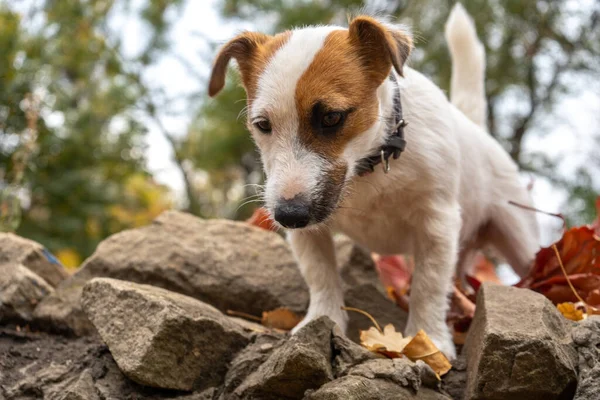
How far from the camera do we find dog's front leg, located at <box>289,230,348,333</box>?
3193mm

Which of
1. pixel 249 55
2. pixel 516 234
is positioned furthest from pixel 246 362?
pixel 516 234

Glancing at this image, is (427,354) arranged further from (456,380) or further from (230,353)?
(230,353)

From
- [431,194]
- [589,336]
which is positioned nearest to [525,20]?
[431,194]

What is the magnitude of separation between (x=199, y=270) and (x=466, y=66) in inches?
85.9

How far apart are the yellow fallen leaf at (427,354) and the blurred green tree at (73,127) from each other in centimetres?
270

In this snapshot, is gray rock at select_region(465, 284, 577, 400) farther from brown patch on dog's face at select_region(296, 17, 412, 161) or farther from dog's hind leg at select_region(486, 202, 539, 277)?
dog's hind leg at select_region(486, 202, 539, 277)

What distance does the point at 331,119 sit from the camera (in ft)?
8.48

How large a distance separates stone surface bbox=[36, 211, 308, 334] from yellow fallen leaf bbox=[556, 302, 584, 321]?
127 cm

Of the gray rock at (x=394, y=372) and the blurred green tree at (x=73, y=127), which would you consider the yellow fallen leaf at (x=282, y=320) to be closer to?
the gray rock at (x=394, y=372)

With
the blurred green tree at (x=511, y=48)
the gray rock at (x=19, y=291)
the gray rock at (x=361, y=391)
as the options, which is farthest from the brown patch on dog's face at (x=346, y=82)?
the blurred green tree at (x=511, y=48)

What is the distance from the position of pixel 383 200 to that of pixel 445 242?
0.35m

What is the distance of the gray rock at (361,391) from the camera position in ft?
6.93

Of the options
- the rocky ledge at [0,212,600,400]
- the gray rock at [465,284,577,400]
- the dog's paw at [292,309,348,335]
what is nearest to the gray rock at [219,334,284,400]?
the rocky ledge at [0,212,600,400]

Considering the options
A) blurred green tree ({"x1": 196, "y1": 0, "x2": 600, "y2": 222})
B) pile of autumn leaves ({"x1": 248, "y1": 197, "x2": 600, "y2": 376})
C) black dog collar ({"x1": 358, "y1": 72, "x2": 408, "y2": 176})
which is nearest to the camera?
black dog collar ({"x1": 358, "y1": 72, "x2": 408, "y2": 176})
